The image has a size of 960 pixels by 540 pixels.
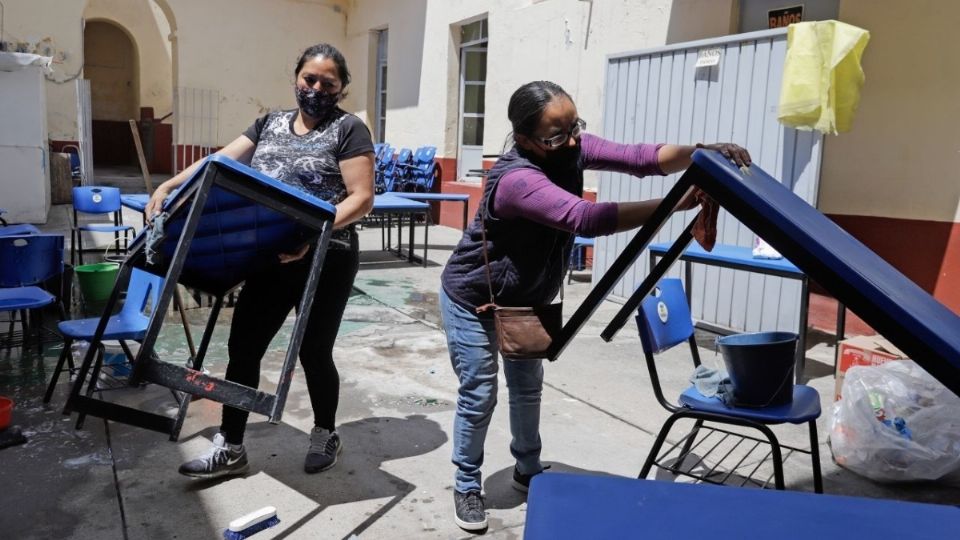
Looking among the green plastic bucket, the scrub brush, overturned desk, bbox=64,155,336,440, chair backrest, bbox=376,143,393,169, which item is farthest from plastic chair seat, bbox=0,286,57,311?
chair backrest, bbox=376,143,393,169

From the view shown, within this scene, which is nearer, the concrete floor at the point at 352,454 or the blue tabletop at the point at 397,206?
the concrete floor at the point at 352,454

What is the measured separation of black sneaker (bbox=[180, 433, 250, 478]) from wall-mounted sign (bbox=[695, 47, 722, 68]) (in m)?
4.39

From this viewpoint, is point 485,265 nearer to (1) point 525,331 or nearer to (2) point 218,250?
(1) point 525,331

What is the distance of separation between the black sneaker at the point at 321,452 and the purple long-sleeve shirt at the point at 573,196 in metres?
1.35

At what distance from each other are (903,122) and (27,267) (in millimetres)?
5466

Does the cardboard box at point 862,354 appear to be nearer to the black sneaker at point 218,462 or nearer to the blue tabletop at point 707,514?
the black sneaker at point 218,462

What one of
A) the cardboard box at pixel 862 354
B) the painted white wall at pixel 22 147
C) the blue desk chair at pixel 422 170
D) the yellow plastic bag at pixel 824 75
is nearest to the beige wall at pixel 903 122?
the yellow plastic bag at pixel 824 75

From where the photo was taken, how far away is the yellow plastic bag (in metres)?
4.74

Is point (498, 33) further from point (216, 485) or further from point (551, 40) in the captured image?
point (216, 485)

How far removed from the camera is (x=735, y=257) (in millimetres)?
4742

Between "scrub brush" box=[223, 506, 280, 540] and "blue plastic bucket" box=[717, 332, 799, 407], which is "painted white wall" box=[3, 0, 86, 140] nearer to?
"scrub brush" box=[223, 506, 280, 540]

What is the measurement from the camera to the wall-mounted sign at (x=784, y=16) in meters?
5.84

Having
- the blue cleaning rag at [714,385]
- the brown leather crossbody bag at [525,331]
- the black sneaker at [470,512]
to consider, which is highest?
the brown leather crossbody bag at [525,331]

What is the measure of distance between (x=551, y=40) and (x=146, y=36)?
505 inches
